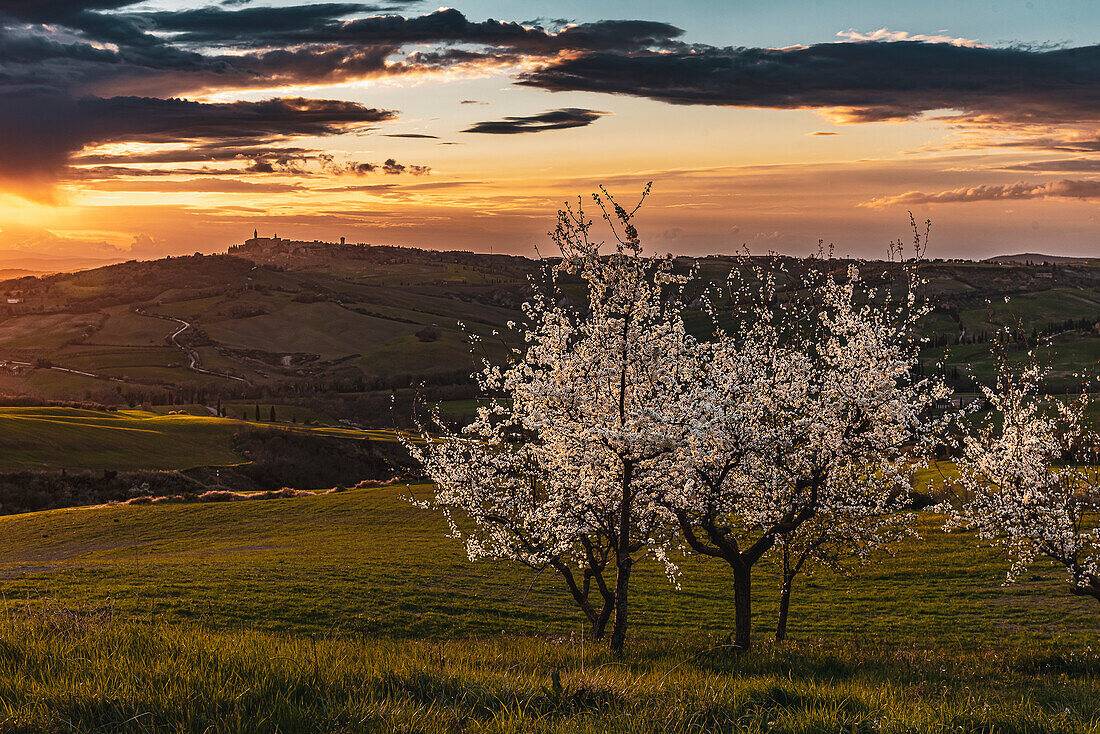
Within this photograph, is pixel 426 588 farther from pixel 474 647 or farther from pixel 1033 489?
pixel 474 647

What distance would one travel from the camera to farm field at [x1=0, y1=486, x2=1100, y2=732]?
6391mm

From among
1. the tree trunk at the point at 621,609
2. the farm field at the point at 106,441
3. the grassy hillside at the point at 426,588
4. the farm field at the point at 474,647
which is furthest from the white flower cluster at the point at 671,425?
the farm field at the point at 106,441

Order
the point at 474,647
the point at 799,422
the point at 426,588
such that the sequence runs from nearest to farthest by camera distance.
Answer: the point at 474,647 < the point at 799,422 < the point at 426,588

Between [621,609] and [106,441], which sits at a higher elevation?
[621,609]

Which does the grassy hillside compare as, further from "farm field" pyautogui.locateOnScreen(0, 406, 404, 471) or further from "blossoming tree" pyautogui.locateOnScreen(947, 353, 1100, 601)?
"farm field" pyautogui.locateOnScreen(0, 406, 404, 471)

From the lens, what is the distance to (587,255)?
50.9 feet

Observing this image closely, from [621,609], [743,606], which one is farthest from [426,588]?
[621,609]

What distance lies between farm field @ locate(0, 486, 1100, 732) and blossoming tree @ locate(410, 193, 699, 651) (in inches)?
113

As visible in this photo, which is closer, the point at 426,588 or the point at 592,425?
the point at 592,425

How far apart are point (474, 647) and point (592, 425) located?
6440 mm

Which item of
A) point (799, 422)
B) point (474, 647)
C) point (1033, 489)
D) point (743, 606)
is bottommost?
point (743, 606)

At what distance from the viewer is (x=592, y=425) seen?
54.3 feet

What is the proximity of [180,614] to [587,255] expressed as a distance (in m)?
24.2

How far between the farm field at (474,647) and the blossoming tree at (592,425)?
113 inches
